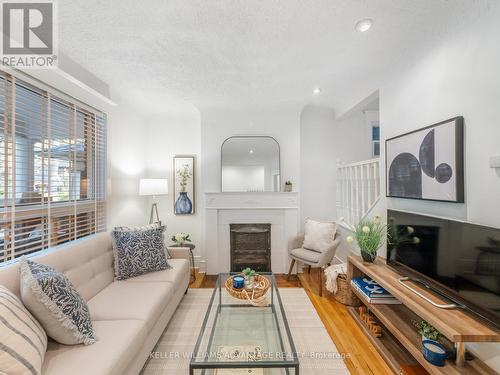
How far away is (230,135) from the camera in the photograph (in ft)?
11.9

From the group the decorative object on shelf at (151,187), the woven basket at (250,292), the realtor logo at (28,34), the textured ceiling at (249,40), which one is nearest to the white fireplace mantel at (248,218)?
the decorative object on shelf at (151,187)

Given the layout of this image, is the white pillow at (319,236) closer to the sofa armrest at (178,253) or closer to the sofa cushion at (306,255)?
the sofa cushion at (306,255)

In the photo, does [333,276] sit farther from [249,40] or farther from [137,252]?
[249,40]

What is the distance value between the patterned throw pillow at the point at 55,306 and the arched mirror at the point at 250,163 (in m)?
2.44

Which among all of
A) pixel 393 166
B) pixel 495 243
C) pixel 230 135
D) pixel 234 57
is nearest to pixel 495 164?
pixel 495 243

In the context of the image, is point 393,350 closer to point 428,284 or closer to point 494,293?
point 428,284

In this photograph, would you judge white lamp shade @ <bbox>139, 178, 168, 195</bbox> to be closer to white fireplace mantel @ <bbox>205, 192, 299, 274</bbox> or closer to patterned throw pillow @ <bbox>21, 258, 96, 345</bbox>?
white fireplace mantel @ <bbox>205, 192, 299, 274</bbox>

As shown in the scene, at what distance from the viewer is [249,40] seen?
1877mm

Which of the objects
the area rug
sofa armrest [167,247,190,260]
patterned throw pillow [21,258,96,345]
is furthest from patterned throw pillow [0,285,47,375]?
sofa armrest [167,247,190,260]

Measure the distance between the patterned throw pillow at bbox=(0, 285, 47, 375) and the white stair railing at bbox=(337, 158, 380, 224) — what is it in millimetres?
3003

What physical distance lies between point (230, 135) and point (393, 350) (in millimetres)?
3172

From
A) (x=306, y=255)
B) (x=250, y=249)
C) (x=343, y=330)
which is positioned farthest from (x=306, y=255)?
(x=343, y=330)

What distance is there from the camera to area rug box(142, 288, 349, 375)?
1.69m

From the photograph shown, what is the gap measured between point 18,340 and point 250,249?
2.70 meters
